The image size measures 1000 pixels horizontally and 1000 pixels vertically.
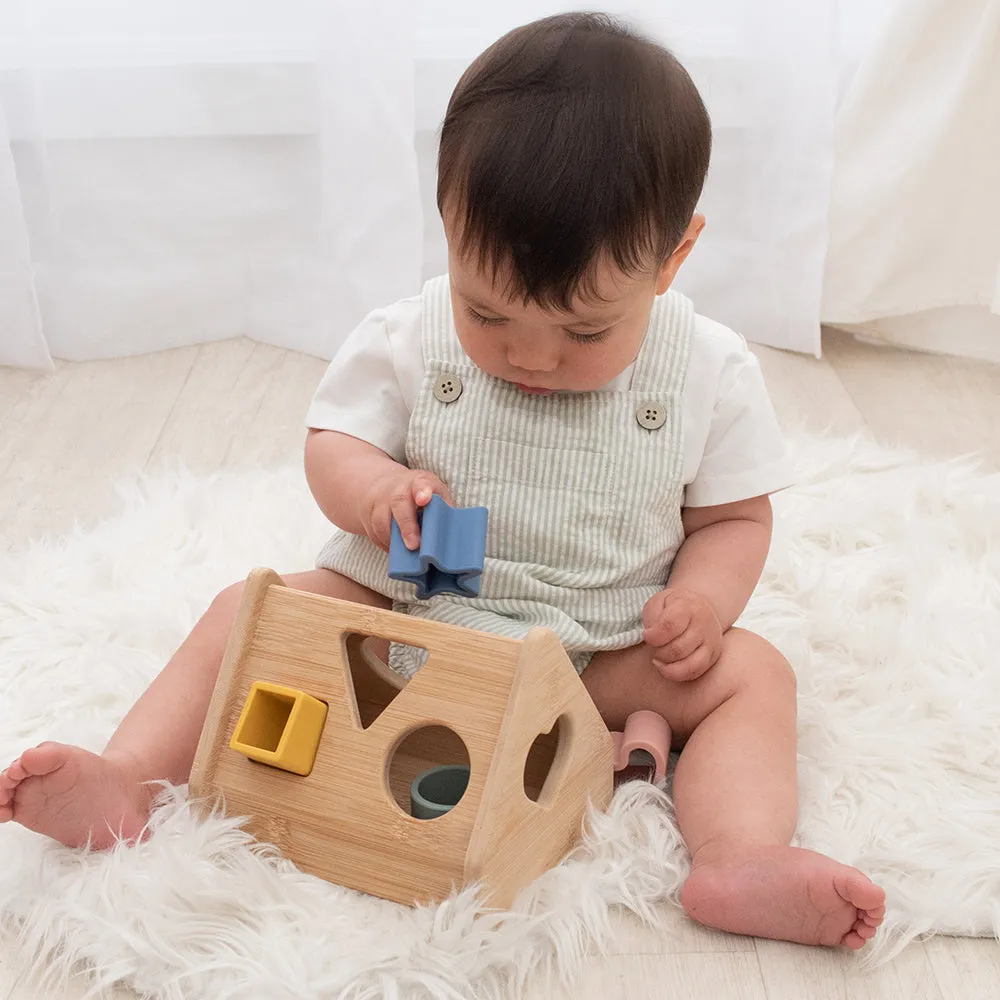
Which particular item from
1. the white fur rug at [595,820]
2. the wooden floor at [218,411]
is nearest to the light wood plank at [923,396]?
the wooden floor at [218,411]

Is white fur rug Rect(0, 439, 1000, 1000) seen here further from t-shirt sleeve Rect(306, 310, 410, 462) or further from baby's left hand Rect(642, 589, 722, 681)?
t-shirt sleeve Rect(306, 310, 410, 462)

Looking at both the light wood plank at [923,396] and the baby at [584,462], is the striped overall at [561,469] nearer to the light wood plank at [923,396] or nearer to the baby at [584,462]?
the baby at [584,462]

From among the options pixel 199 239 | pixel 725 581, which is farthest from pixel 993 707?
pixel 199 239

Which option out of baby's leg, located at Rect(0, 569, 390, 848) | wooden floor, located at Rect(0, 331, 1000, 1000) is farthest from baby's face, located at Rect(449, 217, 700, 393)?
wooden floor, located at Rect(0, 331, 1000, 1000)

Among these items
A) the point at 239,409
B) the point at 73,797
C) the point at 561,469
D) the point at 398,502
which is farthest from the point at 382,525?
the point at 239,409

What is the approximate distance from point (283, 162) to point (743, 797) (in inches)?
43.6

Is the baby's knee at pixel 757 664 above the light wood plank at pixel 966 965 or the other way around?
above

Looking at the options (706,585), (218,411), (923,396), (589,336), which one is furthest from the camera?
(923,396)

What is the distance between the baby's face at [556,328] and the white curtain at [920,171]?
91 centimetres

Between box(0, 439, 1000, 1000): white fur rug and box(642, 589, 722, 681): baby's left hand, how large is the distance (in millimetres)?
82

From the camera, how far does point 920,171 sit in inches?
65.0

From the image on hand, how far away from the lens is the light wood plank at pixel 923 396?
1477 millimetres

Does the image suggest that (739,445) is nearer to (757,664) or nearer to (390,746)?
(757,664)

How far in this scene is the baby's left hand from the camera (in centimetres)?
86
